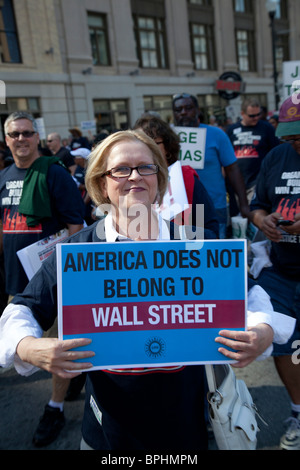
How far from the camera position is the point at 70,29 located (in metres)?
15.6

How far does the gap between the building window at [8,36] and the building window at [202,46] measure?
33.8ft

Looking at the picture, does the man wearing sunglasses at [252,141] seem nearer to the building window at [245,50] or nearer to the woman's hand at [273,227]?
the woman's hand at [273,227]

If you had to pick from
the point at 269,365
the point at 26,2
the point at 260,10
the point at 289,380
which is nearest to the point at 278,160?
the point at 289,380

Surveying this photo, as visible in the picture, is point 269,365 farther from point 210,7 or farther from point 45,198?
point 210,7

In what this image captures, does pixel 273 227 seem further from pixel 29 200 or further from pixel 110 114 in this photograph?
pixel 110 114

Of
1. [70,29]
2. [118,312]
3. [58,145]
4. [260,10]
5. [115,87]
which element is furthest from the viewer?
[260,10]

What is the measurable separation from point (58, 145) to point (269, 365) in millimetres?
5136

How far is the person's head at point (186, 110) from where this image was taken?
352cm

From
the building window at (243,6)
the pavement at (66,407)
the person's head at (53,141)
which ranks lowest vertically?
the pavement at (66,407)

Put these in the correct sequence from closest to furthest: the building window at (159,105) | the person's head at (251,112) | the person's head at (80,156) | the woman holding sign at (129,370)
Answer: the woman holding sign at (129,370) → the person's head at (251,112) → the person's head at (80,156) → the building window at (159,105)

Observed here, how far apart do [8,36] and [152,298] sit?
52.5 feet

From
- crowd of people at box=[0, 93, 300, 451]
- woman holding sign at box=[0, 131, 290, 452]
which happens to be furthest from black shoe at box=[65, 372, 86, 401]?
woman holding sign at box=[0, 131, 290, 452]

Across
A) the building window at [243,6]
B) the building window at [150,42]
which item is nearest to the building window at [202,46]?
the building window at [150,42]

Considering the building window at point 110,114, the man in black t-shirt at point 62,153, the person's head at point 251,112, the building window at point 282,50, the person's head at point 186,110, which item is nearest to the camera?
the person's head at point 186,110
